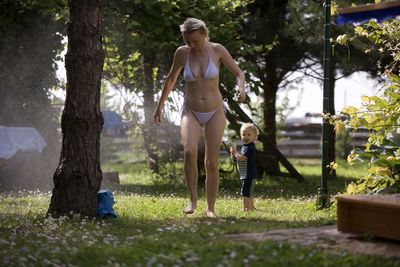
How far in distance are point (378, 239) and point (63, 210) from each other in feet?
9.93

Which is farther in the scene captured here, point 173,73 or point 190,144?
point 173,73

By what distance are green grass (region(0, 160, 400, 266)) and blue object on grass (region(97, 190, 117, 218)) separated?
0.12 metres

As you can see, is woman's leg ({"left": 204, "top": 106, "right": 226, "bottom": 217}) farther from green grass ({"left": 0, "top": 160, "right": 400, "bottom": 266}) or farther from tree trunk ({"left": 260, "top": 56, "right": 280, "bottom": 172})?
tree trunk ({"left": 260, "top": 56, "right": 280, "bottom": 172})

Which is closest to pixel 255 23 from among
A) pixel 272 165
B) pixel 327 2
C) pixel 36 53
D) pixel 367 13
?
pixel 272 165

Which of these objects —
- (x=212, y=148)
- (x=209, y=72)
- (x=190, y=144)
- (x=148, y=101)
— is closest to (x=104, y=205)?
(x=190, y=144)

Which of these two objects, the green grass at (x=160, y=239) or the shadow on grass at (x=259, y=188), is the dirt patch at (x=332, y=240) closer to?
the green grass at (x=160, y=239)

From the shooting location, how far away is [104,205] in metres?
6.93

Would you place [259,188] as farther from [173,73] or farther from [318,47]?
[173,73]

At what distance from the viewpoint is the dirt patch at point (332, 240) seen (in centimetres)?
483

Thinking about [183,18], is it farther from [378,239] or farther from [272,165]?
[378,239]

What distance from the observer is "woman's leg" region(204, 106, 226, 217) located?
22.0 feet

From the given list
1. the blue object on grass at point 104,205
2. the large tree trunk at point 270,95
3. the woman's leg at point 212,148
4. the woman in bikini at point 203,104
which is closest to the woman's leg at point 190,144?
the woman in bikini at point 203,104

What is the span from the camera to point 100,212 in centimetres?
686

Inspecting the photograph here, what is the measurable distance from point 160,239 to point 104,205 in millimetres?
1697
